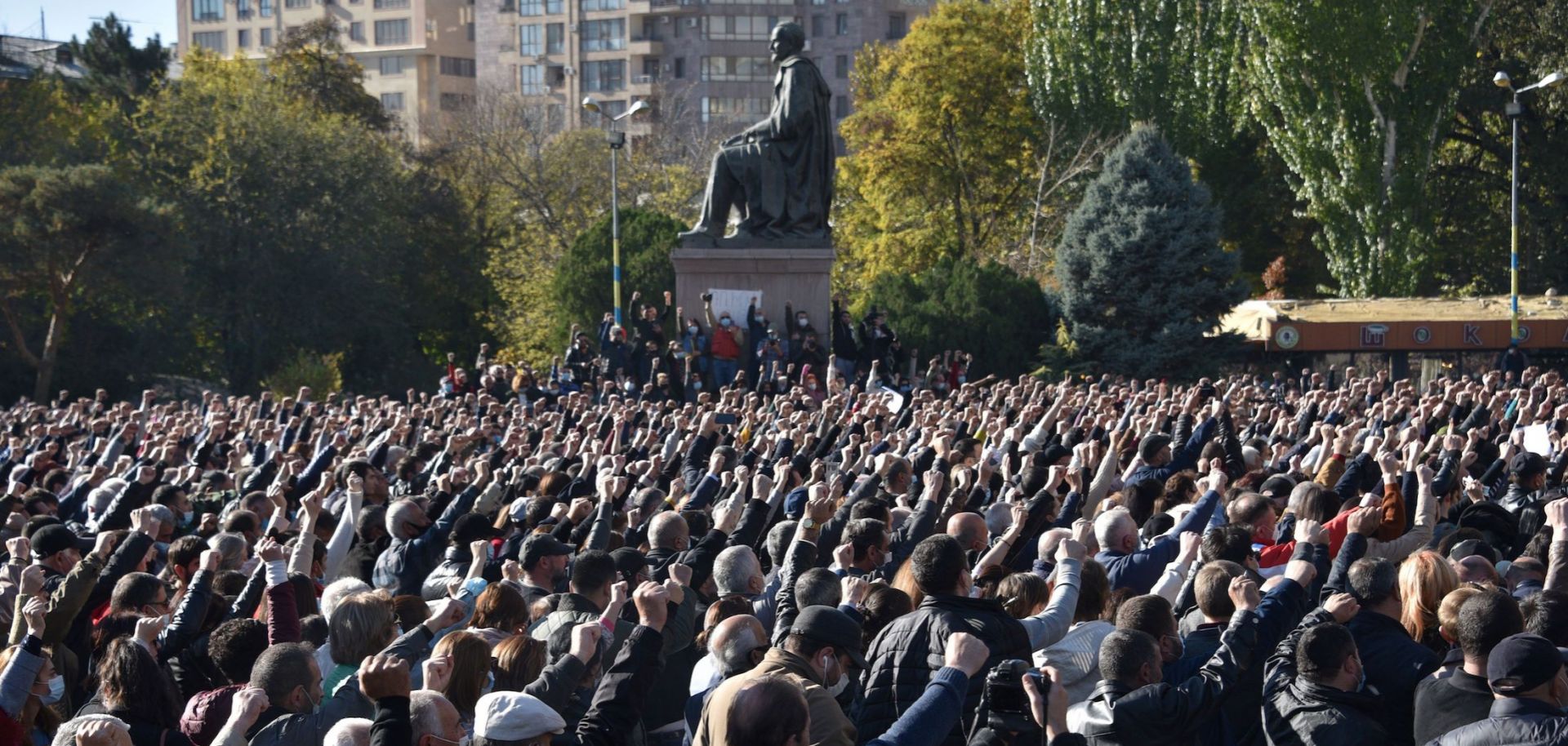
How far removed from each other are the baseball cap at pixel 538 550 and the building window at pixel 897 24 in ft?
279

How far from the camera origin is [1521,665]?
4938 millimetres

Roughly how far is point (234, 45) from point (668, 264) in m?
66.4

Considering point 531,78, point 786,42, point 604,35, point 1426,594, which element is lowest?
point 1426,594

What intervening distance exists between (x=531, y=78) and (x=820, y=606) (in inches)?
3591

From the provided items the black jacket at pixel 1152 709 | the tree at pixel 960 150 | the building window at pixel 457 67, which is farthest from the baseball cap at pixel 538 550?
the building window at pixel 457 67

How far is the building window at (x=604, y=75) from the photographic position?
93.0 meters

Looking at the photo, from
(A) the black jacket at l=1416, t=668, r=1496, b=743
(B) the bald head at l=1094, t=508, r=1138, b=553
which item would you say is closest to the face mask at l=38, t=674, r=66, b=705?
(B) the bald head at l=1094, t=508, r=1138, b=553

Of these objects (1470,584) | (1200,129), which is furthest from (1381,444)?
(1200,129)

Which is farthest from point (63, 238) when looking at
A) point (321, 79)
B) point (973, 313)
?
point (321, 79)

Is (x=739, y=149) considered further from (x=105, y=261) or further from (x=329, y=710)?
(x=329, y=710)

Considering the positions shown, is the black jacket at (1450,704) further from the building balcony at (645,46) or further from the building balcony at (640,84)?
the building balcony at (645,46)

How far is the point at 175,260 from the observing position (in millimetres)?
38406

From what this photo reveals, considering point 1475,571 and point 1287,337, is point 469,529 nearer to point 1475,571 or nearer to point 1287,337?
point 1475,571

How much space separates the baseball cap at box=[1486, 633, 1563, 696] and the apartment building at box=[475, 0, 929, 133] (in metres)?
84.7
